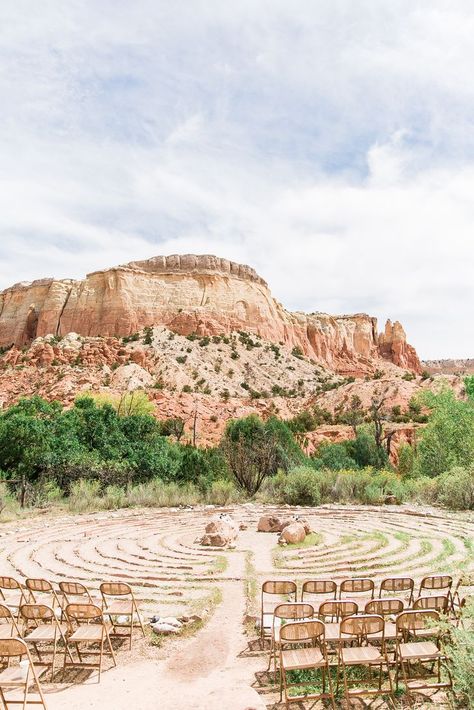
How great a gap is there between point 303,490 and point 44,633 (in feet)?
53.7

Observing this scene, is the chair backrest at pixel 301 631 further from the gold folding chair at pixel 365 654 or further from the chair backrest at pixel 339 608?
the chair backrest at pixel 339 608

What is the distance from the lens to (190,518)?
18.1 meters

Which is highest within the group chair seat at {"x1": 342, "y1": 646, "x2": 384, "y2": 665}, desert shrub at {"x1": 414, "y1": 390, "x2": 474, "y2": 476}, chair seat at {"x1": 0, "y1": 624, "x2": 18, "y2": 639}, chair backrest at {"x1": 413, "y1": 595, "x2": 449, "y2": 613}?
desert shrub at {"x1": 414, "y1": 390, "x2": 474, "y2": 476}

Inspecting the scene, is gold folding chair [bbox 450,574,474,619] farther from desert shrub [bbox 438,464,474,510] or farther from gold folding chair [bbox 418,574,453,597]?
desert shrub [bbox 438,464,474,510]

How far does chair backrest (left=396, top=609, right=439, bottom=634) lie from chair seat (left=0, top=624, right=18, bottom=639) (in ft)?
14.6

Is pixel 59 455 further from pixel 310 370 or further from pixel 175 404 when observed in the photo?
pixel 310 370

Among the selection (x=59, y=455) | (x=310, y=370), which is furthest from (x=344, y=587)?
(x=310, y=370)

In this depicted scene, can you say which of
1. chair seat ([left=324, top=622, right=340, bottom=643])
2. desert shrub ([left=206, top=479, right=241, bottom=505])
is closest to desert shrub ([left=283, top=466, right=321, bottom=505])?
desert shrub ([left=206, top=479, right=241, bottom=505])

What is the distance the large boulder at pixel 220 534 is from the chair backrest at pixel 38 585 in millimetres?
6094

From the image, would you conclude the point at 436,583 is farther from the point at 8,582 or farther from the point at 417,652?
the point at 8,582

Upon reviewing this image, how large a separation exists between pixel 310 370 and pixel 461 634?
72.4m

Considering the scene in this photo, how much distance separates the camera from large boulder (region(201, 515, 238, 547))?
13055mm

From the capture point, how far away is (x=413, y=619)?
5.51 m

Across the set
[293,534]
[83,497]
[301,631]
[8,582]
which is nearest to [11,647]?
[301,631]
